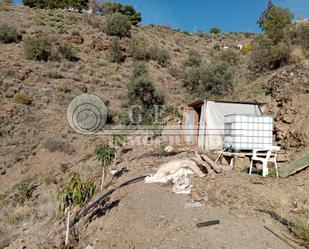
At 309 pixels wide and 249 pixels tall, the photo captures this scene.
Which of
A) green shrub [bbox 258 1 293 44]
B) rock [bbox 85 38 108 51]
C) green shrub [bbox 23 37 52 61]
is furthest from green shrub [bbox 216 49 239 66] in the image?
green shrub [bbox 23 37 52 61]

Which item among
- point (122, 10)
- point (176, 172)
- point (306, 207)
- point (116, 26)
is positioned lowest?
point (306, 207)

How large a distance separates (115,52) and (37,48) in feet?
23.3

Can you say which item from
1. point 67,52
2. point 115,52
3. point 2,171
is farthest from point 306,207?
point 115,52

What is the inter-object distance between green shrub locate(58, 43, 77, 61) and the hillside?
1.28 ft

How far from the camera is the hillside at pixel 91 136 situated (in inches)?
292

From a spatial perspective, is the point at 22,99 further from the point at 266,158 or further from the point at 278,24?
the point at 278,24

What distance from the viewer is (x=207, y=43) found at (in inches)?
1743

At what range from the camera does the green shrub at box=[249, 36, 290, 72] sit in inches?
770

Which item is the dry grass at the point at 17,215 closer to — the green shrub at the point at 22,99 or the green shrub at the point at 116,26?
the green shrub at the point at 22,99

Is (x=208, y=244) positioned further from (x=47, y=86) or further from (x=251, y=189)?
(x=47, y=86)

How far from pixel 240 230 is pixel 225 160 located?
5.04m

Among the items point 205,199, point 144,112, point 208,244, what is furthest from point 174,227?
point 144,112
